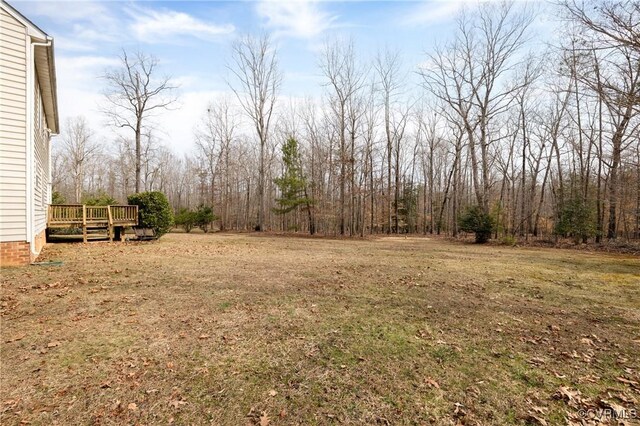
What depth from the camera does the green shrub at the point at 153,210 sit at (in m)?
13.3

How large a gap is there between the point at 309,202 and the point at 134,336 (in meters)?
20.3

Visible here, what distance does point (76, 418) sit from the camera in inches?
93.3

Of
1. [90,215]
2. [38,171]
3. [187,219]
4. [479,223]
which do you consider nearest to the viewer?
[38,171]

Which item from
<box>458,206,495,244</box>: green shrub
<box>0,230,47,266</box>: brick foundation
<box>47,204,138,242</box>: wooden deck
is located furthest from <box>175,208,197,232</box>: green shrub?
<box>458,206,495,244</box>: green shrub

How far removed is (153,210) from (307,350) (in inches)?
488

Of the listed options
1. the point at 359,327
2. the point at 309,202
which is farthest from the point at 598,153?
the point at 359,327

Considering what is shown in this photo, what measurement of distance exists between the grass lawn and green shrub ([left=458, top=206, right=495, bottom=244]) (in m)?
10.7

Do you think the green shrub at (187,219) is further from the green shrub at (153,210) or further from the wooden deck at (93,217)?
the green shrub at (153,210)

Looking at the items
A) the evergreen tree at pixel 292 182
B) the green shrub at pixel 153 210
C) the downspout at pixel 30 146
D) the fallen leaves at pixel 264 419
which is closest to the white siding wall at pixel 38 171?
the downspout at pixel 30 146

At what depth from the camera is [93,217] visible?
12.5m

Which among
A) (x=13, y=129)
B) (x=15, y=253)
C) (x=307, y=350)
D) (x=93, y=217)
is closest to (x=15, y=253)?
(x=15, y=253)

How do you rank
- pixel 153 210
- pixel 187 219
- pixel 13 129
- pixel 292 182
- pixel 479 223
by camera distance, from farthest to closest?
pixel 187 219 → pixel 292 182 → pixel 479 223 → pixel 153 210 → pixel 13 129

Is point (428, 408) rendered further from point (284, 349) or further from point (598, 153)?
point (598, 153)

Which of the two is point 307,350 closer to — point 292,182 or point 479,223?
point 479,223
